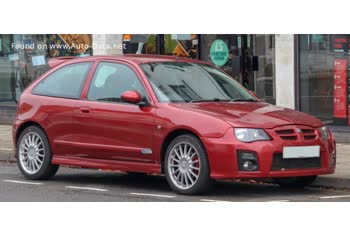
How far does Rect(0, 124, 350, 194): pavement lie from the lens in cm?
1170

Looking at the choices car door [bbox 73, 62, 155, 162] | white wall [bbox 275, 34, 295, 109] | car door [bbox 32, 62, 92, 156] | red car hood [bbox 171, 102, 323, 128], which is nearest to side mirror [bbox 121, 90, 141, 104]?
car door [bbox 73, 62, 155, 162]

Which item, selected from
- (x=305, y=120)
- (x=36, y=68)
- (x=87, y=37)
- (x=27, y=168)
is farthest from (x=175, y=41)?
(x=305, y=120)

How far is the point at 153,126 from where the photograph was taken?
11.1 metres

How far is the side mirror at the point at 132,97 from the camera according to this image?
36.6 feet

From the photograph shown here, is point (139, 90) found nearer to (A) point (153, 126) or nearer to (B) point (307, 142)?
(A) point (153, 126)

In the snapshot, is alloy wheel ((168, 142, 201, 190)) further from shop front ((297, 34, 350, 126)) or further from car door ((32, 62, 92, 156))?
shop front ((297, 34, 350, 126))

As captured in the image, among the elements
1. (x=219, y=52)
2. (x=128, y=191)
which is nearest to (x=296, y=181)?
(x=128, y=191)

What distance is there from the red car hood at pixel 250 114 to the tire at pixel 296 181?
78cm

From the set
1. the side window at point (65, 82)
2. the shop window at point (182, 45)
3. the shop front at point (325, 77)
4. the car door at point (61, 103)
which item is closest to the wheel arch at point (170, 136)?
the car door at point (61, 103)

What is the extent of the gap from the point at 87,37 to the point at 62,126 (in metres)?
8.96

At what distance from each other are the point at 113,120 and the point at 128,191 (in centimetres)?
86

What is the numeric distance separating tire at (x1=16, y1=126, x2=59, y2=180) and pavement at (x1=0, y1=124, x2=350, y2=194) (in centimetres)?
297

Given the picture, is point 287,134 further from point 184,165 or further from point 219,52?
point 219,52

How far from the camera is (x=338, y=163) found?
13547mm
